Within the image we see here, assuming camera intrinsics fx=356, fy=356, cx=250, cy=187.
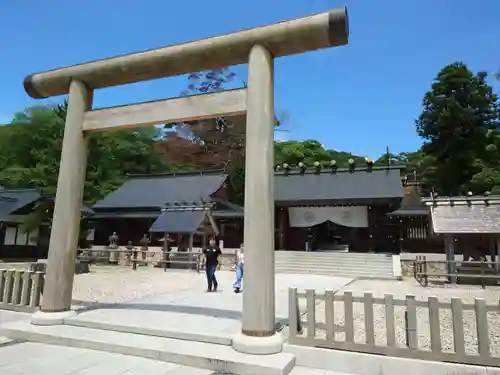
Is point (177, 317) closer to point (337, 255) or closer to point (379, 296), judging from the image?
point (379, 296)

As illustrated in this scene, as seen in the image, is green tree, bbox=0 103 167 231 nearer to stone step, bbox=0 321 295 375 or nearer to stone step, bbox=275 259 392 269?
stone step, bbox=275 259 392 269

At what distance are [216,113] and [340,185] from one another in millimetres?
20871

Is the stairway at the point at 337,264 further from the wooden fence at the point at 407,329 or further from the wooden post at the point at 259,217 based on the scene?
the wooden post at the point at 259,217

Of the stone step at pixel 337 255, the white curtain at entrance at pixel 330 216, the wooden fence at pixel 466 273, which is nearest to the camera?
the wooden fence at pixel 466 273

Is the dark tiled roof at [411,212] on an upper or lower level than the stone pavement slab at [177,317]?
upper

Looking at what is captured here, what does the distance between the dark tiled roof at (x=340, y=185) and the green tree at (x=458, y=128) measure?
7634 millimetres

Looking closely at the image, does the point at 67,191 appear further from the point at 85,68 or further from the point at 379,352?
the point at 379,352

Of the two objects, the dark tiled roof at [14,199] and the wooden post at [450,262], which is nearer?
the wooden post at [450,262]

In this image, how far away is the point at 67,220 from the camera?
616 cm

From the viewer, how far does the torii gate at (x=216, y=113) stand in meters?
4.81

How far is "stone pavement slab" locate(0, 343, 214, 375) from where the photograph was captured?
162 inches

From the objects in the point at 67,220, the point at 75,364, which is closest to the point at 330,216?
the point at 67,220

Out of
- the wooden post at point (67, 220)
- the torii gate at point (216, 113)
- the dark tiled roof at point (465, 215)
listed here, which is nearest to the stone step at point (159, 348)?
the torii gate at point (216, 113)

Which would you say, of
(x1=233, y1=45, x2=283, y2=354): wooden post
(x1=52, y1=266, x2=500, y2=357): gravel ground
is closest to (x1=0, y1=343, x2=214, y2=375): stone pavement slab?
(x1=233, y1=45, x2=283, y2=354): wooden post
